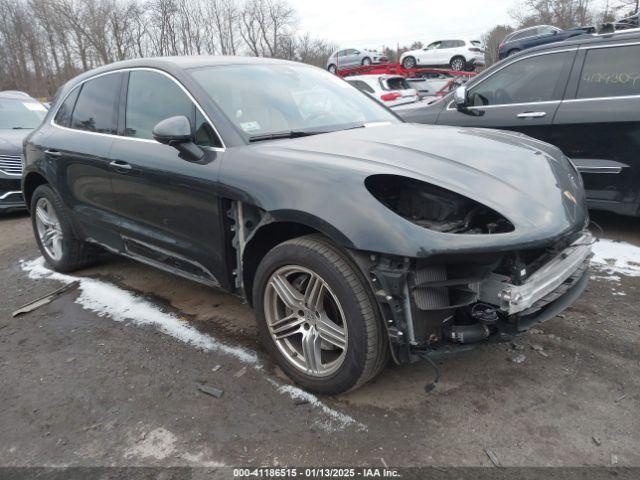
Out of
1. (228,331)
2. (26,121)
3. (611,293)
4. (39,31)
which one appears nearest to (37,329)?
(228,331)

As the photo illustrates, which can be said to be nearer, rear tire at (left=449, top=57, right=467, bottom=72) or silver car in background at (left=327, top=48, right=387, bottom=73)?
rear tire at (left=449, top=57, right=467, bottom=72)

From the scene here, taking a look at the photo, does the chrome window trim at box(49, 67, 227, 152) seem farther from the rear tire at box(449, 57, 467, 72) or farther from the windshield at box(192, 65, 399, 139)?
the rear tire at box(449, 57, 467, 72)

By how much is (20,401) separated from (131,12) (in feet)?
176

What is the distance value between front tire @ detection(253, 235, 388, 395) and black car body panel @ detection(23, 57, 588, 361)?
9 cm

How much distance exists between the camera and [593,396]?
8.04 ft

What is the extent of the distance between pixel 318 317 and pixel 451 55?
2400 centimetres

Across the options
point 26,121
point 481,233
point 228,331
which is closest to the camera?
point 481,233

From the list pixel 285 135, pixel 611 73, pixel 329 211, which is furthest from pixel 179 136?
pixel 611 73

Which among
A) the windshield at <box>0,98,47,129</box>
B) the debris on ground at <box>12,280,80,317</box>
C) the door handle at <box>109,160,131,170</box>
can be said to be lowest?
the debris on ground at <box>12,280,80,317</box>

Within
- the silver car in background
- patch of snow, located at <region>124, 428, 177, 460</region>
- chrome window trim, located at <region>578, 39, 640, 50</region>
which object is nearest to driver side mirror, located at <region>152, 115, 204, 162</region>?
patch of snow, located at <region>124, 428, 177, 460</region>

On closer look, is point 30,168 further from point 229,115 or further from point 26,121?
point 26,121

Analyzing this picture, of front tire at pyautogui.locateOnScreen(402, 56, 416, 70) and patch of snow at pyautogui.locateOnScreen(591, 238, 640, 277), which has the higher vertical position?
front tire at pyautogui.locateOnScreen(402, 56, 416, 70)

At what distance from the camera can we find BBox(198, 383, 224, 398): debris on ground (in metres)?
2.64

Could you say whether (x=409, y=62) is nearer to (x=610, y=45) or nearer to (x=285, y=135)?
(x=610, y=45)
